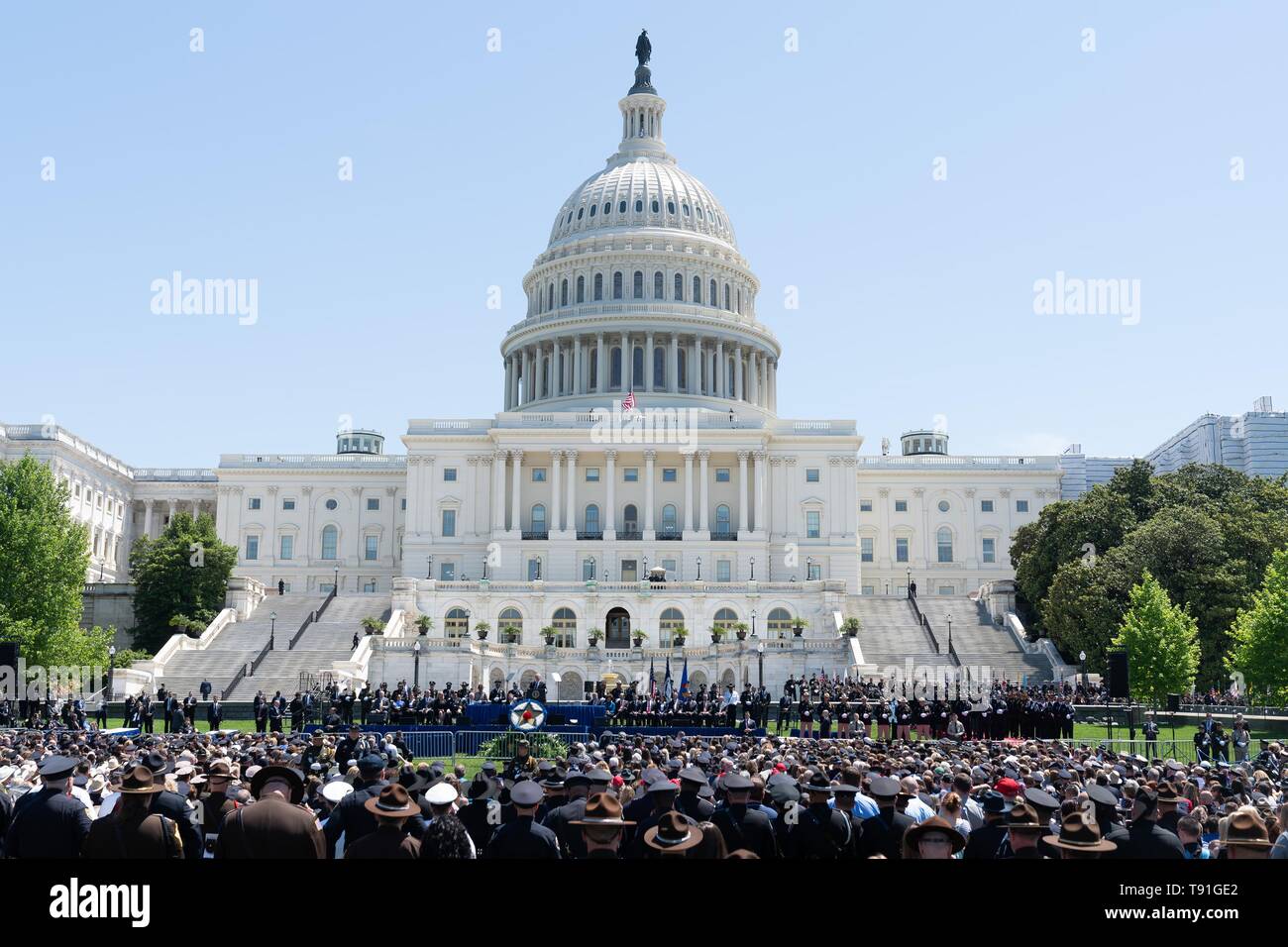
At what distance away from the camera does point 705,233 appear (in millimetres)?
126250

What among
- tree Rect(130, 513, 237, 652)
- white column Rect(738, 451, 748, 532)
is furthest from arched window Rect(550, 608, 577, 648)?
tree Rect(130, 513, 237, 652)

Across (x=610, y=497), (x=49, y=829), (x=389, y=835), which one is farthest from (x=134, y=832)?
(x=610, y=497)

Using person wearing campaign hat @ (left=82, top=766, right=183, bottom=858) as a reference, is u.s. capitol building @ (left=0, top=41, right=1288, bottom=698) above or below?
above

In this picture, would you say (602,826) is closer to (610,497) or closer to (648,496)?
(648,496)

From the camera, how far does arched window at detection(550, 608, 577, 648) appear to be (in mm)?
85500

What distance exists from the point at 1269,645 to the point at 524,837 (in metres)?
50.8

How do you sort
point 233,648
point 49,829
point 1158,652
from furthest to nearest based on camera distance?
point 233,648 → point 1158,652 → point 49,829

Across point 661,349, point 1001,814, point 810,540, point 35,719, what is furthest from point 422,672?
point 1001,814

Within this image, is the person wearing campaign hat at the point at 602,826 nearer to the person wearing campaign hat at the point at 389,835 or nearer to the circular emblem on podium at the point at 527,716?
the person wearing campaign hat at the point at 389,835

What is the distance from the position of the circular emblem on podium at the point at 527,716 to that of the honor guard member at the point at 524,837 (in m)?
31.4

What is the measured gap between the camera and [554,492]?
10269 centimetres

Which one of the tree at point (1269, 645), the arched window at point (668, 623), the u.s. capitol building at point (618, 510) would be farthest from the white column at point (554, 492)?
the tree at point (1269, 645)

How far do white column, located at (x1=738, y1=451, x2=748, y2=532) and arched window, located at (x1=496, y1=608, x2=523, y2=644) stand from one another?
22215 mm

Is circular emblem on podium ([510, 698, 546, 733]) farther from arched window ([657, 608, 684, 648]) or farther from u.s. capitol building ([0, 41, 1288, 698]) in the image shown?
arched window ([657, 608, 684, 648])
